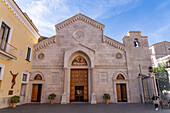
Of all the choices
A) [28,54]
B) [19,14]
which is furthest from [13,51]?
[19,14]

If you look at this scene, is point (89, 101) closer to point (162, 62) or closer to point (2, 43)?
point (2, 43)

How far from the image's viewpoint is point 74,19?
714 inches

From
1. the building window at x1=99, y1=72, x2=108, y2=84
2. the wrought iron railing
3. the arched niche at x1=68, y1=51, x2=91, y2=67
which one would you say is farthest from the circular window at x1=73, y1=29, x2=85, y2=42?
the wrought iron railing

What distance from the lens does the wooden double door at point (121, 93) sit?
49.3 ft

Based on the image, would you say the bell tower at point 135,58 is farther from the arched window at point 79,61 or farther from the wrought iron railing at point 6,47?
the wrought iron railing at point 6,47

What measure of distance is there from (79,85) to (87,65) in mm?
3097

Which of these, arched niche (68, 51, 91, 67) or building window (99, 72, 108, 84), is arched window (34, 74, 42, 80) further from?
building window (99, 72, 108, 84)

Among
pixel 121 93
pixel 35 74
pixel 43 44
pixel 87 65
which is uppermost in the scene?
pixel 43 44

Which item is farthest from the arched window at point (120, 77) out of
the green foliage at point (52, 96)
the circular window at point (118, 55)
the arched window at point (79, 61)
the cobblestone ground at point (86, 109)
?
the green foliage at point (52, 96)

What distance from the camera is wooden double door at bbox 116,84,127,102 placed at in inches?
592

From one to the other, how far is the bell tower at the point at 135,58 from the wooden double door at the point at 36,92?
502 inches

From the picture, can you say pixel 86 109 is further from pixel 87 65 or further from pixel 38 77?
pixel 38 77

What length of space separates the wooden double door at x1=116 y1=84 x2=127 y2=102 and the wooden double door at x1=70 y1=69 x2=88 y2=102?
446 cm

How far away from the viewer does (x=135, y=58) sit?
16.3 metres
